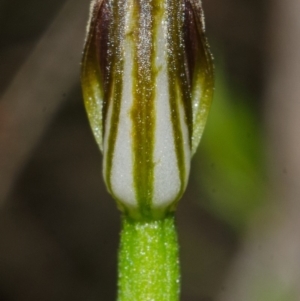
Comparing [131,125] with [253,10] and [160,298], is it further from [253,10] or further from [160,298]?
[253,10]

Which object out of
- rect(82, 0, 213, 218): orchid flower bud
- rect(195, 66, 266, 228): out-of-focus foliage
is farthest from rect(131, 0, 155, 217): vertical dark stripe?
rect(195, 66, 266, 228): out-of-focus foliage

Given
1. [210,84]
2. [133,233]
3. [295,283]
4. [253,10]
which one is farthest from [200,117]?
[253,10]

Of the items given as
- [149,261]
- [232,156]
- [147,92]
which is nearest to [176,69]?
[147,92]

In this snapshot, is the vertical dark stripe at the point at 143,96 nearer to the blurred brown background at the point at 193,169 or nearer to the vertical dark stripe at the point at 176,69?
the vertical dark stripe at the point at 176,69

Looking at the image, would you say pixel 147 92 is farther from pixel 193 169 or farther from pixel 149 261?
Result: pixel 193 169

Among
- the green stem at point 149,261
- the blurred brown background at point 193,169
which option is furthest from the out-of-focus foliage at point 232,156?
the green stem at point 149,261

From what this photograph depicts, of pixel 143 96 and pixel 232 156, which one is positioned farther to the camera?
pixel 232 156
